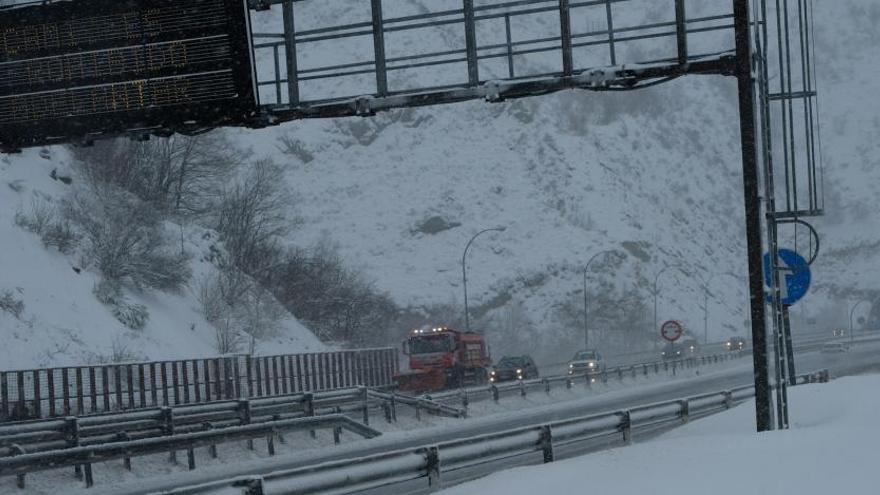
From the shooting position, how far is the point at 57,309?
143ft

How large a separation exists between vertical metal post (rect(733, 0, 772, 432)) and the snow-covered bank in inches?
63.2

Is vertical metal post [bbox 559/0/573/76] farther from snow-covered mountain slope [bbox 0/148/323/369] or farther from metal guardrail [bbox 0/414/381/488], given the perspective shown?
snow-covered mountain slope [bbox 0/148/323/369]

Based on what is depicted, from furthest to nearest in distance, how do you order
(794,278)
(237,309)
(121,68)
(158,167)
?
(158,167) → (237,309) → (794,278) → (121,68)

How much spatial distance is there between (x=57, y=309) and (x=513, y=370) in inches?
968

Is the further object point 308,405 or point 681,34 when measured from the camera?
point 308,405

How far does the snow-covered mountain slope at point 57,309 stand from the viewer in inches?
1604

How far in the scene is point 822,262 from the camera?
153m

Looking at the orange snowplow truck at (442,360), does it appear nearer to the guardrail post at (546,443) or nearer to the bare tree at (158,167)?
the bare tree at (158,167)

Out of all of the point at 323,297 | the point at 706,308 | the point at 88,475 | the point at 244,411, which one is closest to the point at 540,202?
the point at 706,308

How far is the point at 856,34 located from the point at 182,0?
191 m

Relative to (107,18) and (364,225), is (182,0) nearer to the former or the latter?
(107,18)

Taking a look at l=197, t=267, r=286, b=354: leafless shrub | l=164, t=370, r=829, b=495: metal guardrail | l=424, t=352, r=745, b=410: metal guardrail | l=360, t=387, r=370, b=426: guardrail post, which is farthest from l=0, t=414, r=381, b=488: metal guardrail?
l=197, t=267, r=286, b=354: leafless shrub

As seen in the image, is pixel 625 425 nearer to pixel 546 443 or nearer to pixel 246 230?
pixel 546 443

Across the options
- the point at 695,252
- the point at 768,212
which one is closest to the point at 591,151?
the point at 695,252
